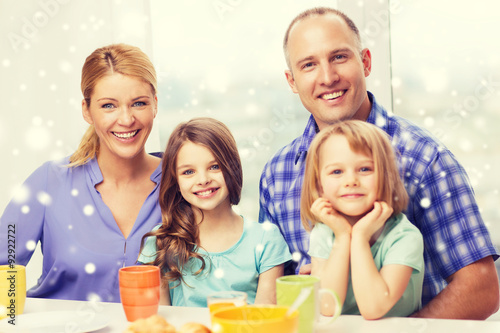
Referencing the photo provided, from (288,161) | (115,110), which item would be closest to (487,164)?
(288,161)

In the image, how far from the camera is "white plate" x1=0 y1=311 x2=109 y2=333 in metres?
0.98

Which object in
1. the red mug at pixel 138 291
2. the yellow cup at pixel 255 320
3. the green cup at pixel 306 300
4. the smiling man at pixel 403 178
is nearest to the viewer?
the yellow cup at pixel 255 320

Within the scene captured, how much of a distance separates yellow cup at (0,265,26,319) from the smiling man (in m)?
0.71

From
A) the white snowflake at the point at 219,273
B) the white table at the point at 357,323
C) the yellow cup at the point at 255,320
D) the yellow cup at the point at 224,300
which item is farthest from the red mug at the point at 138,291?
the white snowflake at the point at 219,273

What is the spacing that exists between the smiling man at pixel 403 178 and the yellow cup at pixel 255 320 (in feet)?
2.21

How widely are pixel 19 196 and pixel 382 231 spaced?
3.55ft

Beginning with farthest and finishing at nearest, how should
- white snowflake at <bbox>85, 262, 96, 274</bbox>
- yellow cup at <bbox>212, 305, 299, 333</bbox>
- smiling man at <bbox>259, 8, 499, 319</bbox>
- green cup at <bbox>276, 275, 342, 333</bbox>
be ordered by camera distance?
white snowflake at <bbox>85, 262, 96, 274</bbox> → smiling man at <bbox>259, 8, 499, 319</bbox> → green cup at <bbox>276, 275, 342, 333</bbox> → yellow cup at <bbox>212, 305, 299, 333</bbox>

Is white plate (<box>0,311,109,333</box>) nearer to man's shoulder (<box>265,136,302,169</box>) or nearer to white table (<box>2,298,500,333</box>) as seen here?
white table (<box>2,298,500,333</box>)

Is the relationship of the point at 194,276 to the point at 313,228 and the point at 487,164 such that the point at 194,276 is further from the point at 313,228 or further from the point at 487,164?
the point at 487,164

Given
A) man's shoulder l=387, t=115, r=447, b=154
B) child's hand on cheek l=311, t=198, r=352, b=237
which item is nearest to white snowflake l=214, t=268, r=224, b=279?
child's hand on cheek l=311, t=198, r=352, b=237

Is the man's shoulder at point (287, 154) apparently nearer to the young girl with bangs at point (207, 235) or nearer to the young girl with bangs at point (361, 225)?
the young girl with bangs at point (207, 235)

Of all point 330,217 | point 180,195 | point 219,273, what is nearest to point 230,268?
point 219,273

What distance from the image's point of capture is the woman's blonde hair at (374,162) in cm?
118

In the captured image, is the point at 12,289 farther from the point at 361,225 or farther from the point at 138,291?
the point at 361,225
